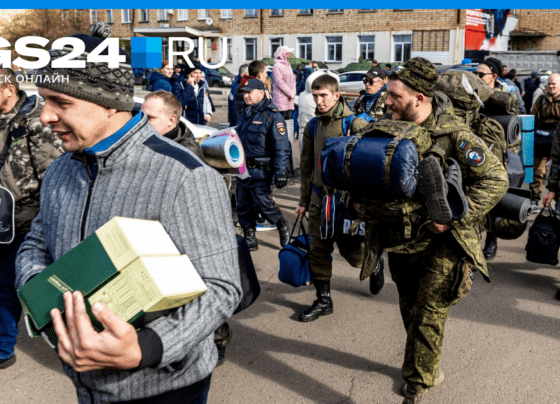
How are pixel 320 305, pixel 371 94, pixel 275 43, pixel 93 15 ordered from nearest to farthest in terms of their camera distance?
pixel 320 305
pixel 371 94
pixel 275 43
pixel 93 15

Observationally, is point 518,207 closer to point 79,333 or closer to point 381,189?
point 381,189

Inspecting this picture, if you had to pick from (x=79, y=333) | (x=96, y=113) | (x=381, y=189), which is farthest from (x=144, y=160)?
(x=381, y=189)

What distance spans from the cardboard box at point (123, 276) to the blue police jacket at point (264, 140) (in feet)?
16.8

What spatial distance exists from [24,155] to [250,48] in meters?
43.3

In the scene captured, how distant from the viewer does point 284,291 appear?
5613mm

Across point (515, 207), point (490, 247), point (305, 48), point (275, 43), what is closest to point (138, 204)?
point (515, 207)

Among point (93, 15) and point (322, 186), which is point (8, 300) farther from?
point (93, 15)

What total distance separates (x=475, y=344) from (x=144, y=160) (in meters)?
3.45

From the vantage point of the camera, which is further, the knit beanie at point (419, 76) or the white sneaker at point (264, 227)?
the white sneaker at point (264, 227)

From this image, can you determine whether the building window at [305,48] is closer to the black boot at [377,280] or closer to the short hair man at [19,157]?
the black boot at [377,280]

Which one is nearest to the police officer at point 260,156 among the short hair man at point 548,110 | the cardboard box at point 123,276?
the short hair man at point 548,110

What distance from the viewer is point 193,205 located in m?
1.66

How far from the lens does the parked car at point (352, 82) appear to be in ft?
83.0

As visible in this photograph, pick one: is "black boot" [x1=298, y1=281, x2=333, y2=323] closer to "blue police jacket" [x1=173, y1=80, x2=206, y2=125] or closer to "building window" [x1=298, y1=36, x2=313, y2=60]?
"blue police jacket" [x1=173, y1=80, x2=206, y2=125]
